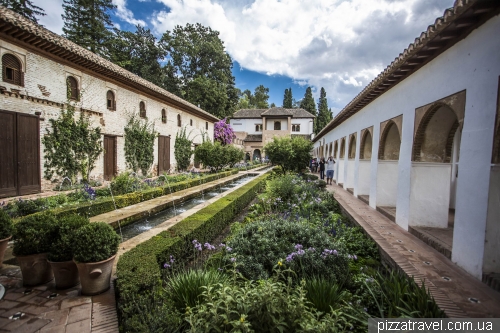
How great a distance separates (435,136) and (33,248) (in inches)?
295

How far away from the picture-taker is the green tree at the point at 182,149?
19.6 meters

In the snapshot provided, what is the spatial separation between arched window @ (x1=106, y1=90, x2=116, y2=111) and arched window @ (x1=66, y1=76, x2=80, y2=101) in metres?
1.84

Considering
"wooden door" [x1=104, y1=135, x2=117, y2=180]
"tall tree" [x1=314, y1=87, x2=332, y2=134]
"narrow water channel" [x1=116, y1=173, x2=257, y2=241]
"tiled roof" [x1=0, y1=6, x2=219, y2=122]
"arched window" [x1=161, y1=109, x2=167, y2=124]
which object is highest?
"tall tree" [x1=314, y1=87, x2=332, y2=134]

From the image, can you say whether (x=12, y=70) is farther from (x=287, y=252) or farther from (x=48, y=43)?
(x=287, y=252)

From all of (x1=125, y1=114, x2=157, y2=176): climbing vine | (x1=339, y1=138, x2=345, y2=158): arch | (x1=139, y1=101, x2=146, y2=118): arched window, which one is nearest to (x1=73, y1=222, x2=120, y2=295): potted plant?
(x1=125, y1=114, x2=157, y2=176): climbing vine

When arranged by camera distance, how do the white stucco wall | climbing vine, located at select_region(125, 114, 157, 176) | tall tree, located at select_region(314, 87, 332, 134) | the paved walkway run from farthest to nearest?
tall tree, located at select_region(314, 87, 332, 134) < climbing vine, located at select_region(125, 114, 157, 176) < the white stucco wall < the paved walkway

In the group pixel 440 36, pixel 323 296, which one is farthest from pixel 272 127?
pixel 323 296

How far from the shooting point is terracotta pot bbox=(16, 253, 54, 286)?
3230 mm

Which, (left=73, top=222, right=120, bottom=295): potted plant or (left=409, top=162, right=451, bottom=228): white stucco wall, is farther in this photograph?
(left=409, top=162, right=451, bottom=228): white stucco wall

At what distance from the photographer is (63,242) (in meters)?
3.13

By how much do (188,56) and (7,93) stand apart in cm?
3226

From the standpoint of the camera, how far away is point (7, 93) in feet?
27.7

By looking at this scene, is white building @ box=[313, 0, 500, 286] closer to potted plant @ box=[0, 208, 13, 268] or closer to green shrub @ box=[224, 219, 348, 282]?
green shrub @ box=[224, 219, 348, 282]

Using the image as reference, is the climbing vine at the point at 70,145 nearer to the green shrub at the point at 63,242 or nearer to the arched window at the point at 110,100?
the arched window at the point at 110,100
